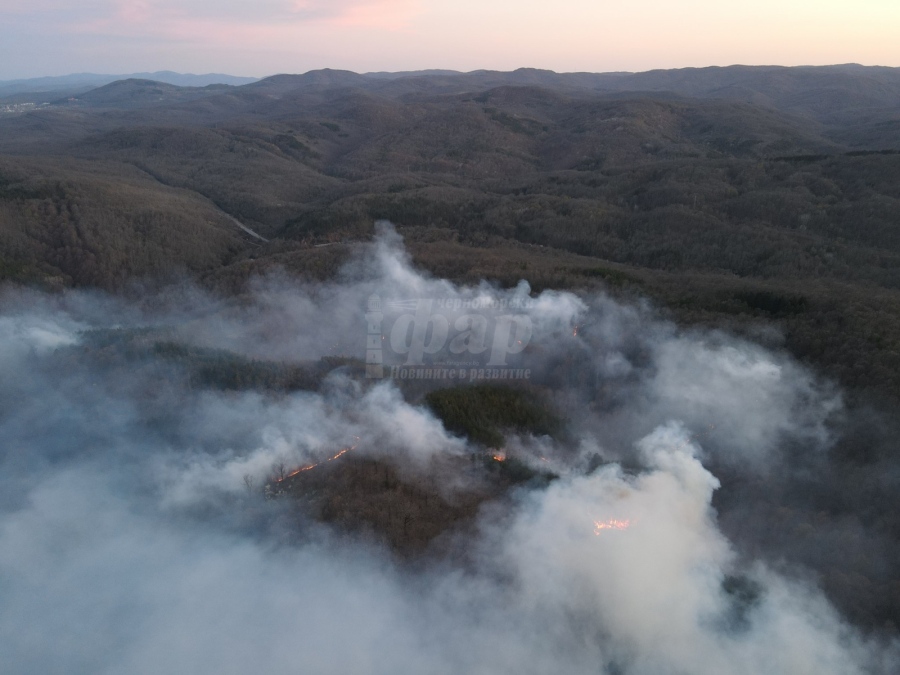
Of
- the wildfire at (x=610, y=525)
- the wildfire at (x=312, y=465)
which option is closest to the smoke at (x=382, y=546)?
the wildfire at (x=610, y=525)

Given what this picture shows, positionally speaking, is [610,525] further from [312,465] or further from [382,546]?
[312,465]

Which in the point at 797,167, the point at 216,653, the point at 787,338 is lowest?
the point at 216,653

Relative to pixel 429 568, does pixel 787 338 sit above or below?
above

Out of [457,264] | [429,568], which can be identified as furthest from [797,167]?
[429,568]

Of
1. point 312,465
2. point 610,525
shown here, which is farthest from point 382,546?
point 610,525

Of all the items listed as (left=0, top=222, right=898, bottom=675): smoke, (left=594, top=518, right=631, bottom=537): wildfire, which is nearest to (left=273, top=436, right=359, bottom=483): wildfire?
(left=0, top=222, right=898, bottom=675): smoke

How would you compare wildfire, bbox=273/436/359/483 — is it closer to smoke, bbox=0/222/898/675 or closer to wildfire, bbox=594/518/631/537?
smoke, bbox=0/222/898/675

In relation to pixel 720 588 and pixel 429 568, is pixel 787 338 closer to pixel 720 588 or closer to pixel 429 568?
pixel 720 588
